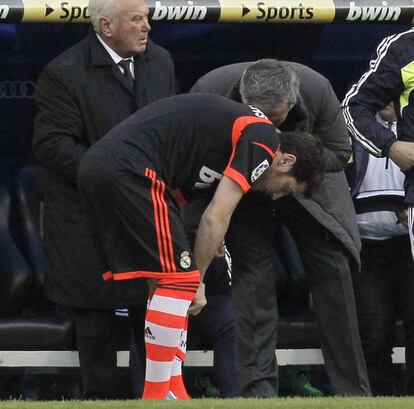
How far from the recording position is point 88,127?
7273 mm

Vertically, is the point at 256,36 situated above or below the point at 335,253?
above

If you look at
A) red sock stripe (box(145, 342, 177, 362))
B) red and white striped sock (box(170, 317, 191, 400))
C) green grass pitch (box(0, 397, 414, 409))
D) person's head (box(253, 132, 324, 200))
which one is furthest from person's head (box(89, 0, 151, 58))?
green grass pitch (box(0, 397, 414, 409))

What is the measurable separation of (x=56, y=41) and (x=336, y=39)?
1.46 m

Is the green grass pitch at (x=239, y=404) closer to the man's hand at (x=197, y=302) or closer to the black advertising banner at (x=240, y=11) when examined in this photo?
the man's hand at (x=197, y=302)

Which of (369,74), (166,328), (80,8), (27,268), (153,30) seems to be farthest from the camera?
(153,30)

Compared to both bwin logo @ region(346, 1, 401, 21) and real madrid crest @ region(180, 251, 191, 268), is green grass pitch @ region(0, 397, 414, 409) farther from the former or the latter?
bwin logo @ region(346, 1, 401, 21)

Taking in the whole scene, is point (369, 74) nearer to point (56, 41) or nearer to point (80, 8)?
point (80, 8)

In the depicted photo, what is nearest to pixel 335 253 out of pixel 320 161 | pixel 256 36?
pixel 320 161

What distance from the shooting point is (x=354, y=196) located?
8.17 m

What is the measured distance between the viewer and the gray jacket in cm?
698

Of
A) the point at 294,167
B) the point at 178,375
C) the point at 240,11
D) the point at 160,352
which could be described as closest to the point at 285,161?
the point at 294,167

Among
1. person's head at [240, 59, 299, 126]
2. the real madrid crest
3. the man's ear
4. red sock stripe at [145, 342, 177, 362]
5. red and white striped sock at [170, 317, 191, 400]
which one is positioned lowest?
red and white striped sock at [170, 317, 191, 400]

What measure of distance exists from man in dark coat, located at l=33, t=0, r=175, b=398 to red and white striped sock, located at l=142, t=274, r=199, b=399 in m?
0.83

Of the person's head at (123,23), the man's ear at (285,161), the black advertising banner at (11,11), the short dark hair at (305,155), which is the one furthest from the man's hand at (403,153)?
the black advertising banner at (11,11)
